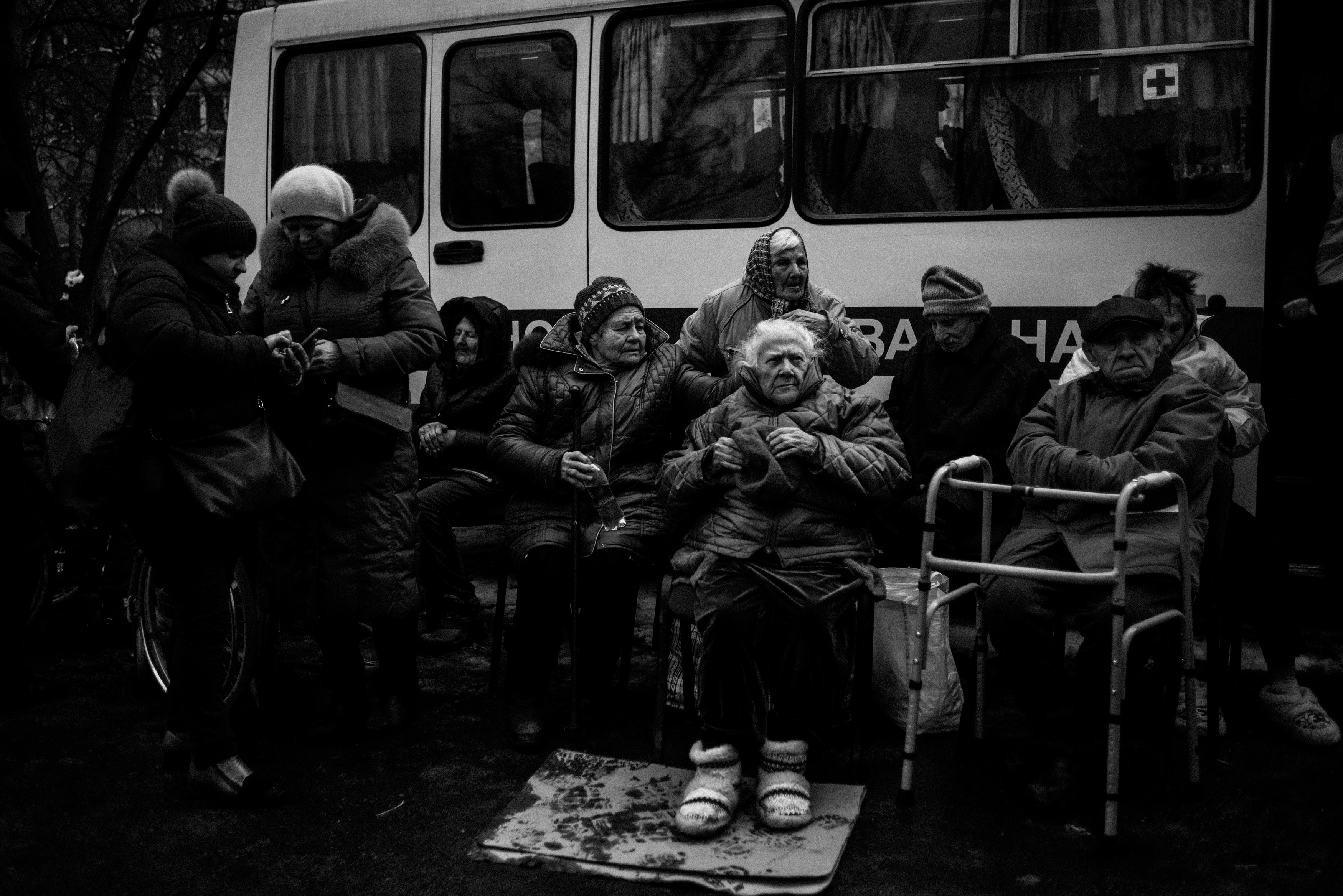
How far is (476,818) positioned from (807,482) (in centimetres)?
137

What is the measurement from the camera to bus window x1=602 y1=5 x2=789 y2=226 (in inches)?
241

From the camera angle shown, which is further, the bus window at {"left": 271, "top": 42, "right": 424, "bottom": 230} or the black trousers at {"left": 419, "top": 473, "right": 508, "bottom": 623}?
the bus window at {"left": 271, "top": 42, "right": 424, "bottom": 230}

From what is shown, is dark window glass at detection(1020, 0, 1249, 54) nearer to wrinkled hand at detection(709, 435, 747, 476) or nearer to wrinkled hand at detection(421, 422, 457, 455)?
wrinkled hand at detection(709, 435, 747, 476)

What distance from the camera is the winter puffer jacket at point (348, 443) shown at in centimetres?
438

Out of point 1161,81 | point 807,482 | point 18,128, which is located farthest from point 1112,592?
point 18,128

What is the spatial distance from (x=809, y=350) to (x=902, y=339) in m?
1.83

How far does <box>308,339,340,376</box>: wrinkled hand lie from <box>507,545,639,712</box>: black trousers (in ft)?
2.91

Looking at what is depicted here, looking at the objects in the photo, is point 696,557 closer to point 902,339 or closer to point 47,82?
point 902,339

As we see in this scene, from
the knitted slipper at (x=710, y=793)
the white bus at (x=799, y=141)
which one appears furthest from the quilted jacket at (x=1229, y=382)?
the knitted slipper at (x=710, y=793)

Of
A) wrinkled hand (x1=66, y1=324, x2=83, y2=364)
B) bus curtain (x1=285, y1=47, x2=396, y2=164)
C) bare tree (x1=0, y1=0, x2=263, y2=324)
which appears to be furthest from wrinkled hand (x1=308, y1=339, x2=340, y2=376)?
bare tree (x1=0, y1=0, x2=263, y2=324)

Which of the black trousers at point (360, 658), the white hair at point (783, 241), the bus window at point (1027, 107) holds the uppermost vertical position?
the bus window at point (1027, 107)

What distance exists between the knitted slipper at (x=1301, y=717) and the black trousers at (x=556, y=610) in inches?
83.9

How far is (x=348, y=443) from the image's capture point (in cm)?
438

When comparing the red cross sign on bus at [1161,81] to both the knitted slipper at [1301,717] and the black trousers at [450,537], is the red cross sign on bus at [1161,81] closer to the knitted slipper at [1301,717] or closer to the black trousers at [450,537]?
the knitted slipper at [1301,717]
